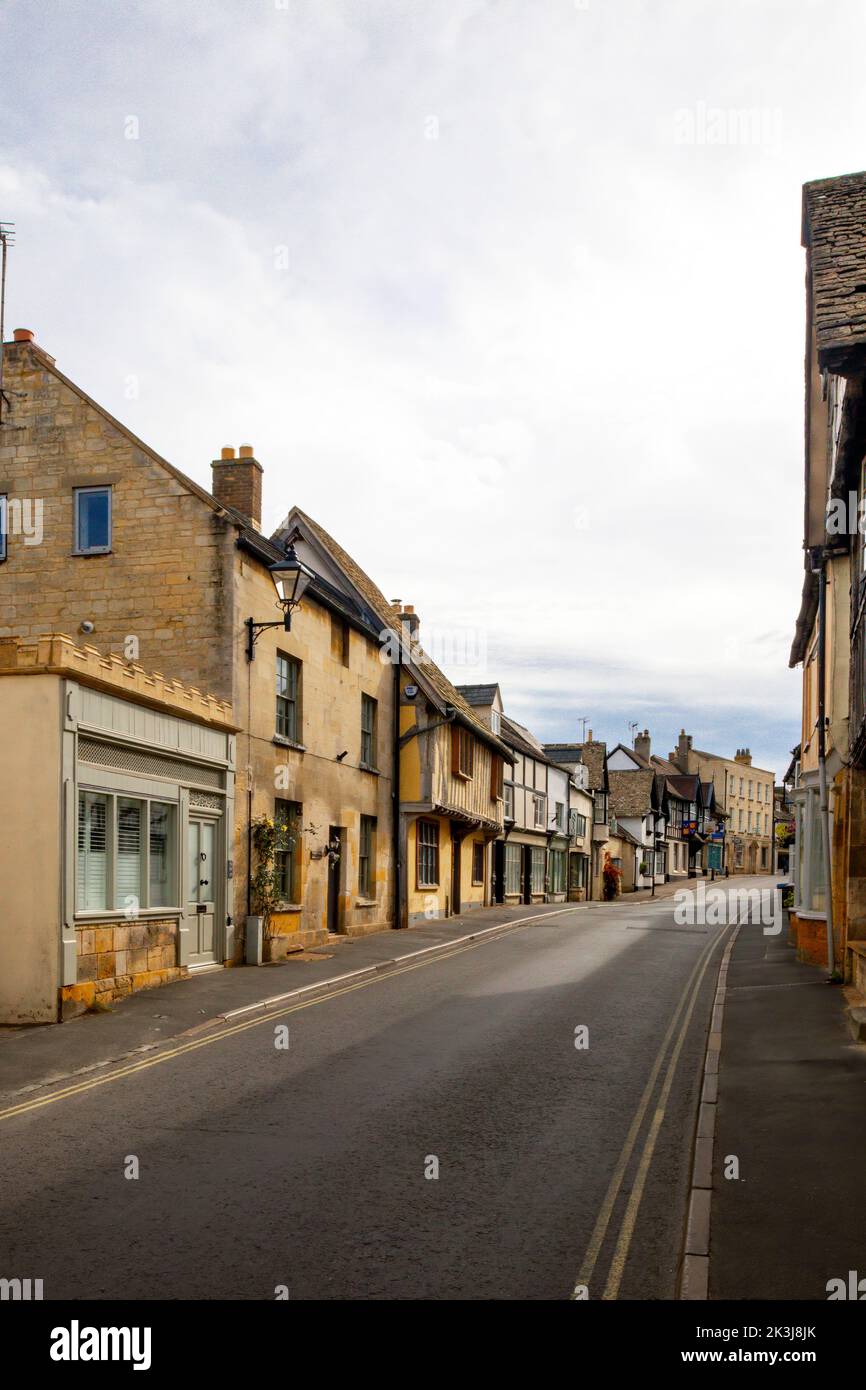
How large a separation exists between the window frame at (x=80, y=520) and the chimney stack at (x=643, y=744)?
64.7 meters

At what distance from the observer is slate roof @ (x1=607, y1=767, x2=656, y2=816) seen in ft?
232

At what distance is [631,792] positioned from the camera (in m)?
72.1

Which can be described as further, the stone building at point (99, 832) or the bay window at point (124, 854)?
the bay window at point (124, 854)

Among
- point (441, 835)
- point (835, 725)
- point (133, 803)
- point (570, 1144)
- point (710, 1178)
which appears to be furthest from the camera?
point (441, 835)

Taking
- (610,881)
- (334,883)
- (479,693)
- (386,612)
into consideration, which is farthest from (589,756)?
(334,883)

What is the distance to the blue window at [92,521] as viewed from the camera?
778 inches

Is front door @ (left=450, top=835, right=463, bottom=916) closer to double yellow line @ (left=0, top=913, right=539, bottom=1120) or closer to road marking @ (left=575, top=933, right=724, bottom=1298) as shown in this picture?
double yellow line @ (left=0, top=913, right=539, bottom=1120)

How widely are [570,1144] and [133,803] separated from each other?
9.27m

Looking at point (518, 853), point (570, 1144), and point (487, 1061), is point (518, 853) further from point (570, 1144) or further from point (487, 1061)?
point (570, 1144)

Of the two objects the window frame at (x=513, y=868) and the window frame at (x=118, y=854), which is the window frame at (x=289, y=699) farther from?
the window frame at (x=513, y=868)

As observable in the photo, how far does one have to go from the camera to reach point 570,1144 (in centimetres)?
830

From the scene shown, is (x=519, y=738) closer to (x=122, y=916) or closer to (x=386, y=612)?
(x=386, y=612)

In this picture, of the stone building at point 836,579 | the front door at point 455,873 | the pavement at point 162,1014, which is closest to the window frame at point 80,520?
the pavement at point 162,1014
